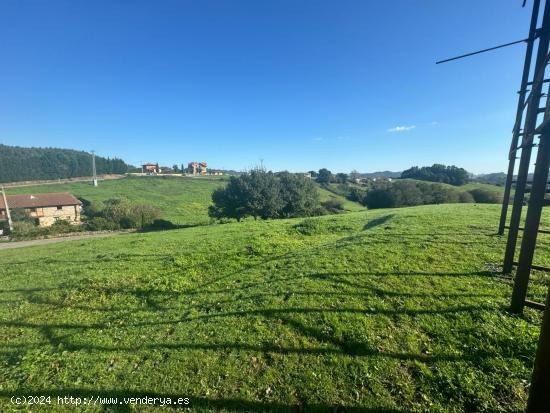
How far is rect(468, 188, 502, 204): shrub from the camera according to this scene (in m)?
45.3

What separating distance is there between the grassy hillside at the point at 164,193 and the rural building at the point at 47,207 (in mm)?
8395

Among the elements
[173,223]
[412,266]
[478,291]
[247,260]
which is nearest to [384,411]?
[478,291]

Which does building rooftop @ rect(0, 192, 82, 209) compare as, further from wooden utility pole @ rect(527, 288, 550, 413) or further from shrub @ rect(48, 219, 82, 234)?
wooden utility pole @ rect(527, 288, 550, 413)

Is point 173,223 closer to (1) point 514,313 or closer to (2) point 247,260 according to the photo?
(2) point 247,260

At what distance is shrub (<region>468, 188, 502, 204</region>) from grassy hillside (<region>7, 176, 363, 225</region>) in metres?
23.0

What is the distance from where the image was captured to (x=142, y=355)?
4836 millimetres

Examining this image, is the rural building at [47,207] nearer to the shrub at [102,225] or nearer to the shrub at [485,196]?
the shrub at [102,225]

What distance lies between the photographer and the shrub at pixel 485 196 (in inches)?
1783

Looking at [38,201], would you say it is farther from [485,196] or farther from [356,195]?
[485,196]

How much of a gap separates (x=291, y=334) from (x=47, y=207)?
58168 millimetres

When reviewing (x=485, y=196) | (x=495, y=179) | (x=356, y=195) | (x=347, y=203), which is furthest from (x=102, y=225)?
(x=495, y=179)

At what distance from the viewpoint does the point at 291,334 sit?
4.99 m

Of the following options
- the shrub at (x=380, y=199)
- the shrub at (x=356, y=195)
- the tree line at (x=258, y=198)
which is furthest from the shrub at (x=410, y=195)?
the tree line at (x=258, y=198)

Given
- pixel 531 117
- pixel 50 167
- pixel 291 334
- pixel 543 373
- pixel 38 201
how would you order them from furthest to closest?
pixel 50 167 → pixel 38 201 → pixel 531 117 → pixel 291 334 → pixel 543 373
